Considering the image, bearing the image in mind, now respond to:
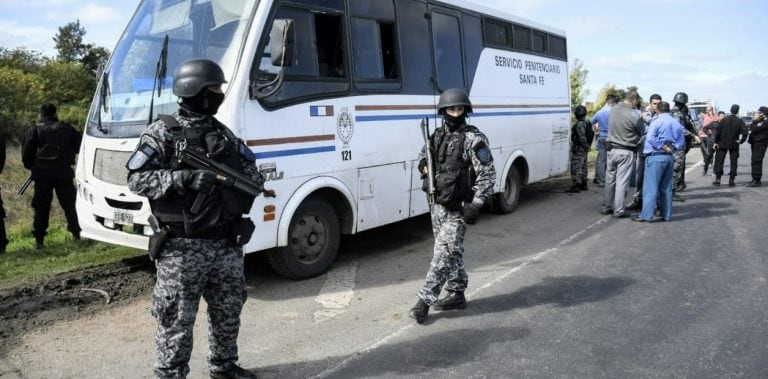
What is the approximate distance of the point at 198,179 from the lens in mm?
2783

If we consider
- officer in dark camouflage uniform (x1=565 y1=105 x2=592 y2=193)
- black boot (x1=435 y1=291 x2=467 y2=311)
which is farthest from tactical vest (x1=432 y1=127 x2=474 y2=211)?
officer in dark camouflage uniform (x1=565 y1=105 x2=592 y2=193)

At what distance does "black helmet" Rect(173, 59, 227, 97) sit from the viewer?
2.93 m

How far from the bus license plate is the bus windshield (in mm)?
682

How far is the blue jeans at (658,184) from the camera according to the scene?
7.86 meters

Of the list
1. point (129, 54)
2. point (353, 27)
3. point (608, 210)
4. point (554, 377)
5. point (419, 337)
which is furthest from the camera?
point (608, 210)

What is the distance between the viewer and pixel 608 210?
861cm

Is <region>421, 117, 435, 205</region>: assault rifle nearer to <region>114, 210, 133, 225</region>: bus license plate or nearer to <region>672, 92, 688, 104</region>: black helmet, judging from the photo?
<region>114, 210, 133, 225</region>: bus license plate

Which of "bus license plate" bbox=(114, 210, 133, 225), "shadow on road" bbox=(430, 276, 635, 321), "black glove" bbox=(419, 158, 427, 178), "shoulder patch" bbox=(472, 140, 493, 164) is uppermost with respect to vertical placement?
"shoulder patch" bbox=(472, 140, 493, 164)

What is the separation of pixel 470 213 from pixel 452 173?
13.4 inches

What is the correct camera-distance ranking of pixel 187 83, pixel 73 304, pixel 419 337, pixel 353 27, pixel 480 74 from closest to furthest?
pixel 187 83 → pixel 419 337 → pixel 73 304 → pixel 353 27 → pixel 480 74

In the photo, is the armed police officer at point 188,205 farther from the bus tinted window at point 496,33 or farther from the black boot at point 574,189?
the black boot at point 574,189

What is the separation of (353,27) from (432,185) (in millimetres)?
2203

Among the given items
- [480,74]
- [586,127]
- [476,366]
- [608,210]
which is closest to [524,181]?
[608,210]

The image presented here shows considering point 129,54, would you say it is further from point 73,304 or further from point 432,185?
point 432,185
